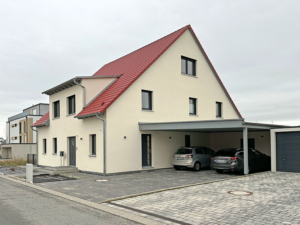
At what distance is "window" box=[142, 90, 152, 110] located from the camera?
60.1 ft

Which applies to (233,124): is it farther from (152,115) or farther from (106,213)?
(106,213)

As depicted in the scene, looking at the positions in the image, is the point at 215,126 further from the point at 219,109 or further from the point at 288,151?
the point at 219,109

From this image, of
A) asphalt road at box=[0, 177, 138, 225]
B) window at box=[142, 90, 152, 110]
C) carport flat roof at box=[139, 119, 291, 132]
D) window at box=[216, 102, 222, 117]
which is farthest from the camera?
window at box=[216, 102, 222, 117]

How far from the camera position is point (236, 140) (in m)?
21.9

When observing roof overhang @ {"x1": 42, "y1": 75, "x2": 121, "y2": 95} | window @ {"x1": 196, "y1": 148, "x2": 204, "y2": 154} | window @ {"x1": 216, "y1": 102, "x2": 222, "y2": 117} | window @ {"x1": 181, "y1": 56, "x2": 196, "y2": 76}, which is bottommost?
window @ {"x1": 196, "y1": 148, "x2": 204, "y2": 154}

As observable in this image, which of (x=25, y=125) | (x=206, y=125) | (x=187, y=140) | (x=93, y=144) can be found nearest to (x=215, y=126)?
(x=206, y=125)

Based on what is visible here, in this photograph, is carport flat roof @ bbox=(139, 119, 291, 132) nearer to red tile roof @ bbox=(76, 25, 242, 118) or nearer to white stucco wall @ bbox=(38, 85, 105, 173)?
red tile roof @ bbox=(76, 25, 242, 118)

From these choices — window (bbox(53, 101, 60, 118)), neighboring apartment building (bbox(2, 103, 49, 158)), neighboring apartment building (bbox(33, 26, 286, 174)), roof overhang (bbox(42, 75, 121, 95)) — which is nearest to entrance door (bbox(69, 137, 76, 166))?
neighboring apartment building (bbox(33, 26, 286, 174))

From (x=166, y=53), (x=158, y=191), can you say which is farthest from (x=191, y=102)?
(x=158, y=191)

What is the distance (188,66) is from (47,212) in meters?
16.3

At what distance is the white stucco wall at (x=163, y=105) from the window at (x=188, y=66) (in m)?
0.32

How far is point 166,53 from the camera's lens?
19.5m

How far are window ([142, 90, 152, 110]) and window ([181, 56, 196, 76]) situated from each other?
12.8 feet

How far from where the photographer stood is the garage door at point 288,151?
618 inches
